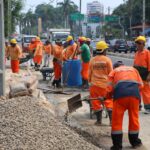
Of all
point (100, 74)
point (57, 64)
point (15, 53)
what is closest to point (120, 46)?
point (15, 53)

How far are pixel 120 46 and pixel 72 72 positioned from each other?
3929 cm

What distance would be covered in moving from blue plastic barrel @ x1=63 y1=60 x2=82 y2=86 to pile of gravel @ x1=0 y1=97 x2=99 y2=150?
7.71 m

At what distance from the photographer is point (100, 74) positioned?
9.97m

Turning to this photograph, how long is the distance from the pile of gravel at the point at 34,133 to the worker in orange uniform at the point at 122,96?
615 millimetres

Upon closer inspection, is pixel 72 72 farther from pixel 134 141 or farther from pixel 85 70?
pixel 134 141

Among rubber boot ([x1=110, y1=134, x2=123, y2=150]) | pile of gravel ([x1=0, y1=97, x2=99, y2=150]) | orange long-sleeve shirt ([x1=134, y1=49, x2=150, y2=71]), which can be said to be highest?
orange long-sleeve shirt ([x1=134, y1=49, x2=150, y2=71])

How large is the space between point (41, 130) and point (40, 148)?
75 centimetres

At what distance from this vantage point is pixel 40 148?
6.56 metres

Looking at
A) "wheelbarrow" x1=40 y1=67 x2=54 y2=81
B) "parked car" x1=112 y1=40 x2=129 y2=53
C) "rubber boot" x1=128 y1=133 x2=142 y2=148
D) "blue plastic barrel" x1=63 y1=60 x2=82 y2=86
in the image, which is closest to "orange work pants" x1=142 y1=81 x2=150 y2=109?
"rubber boot" x1=128 y1=133 x2=142 y2=148

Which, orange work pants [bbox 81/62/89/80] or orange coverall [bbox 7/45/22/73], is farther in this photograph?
orange coverall [bbox 7/45/22/73]

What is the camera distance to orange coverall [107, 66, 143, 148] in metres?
7.68

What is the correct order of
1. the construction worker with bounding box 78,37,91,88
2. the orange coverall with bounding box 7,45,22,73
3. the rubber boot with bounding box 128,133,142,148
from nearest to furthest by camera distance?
the rubber boot with bounding box 128,133,142,148 < the construction worker with bounding box 78,37,91,88 < the orange coverall with bounding box 7,45,22,73

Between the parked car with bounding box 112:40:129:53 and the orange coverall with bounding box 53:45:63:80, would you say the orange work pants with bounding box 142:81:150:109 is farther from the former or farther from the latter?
the parked car with bounding box 112:40:129:53

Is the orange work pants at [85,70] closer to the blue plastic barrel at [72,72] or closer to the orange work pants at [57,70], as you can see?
the blue plastic barrel at [72,72]
